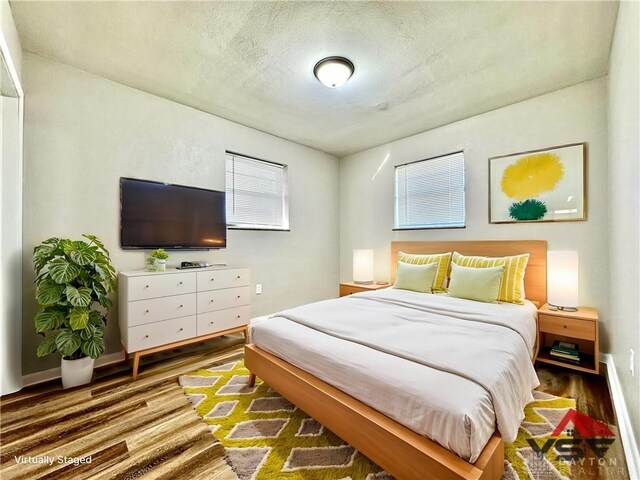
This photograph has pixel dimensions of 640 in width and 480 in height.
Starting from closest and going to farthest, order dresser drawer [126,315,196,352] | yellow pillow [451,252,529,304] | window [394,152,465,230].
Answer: dresser drawer [126,315,196,352], yellow pillow [451,252,529,304], window [394,152,465,230]

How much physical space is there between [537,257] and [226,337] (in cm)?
354

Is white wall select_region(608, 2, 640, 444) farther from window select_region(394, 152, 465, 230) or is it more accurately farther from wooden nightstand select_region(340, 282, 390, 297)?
wooden nightstand select_region(340, 282, 390, 297)

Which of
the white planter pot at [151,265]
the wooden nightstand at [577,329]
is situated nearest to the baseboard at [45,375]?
the white planter pot at [151,265]

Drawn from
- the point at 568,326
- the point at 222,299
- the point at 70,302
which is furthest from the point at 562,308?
the point at 70,302

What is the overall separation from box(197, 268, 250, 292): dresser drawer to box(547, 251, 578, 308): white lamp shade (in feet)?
9.90

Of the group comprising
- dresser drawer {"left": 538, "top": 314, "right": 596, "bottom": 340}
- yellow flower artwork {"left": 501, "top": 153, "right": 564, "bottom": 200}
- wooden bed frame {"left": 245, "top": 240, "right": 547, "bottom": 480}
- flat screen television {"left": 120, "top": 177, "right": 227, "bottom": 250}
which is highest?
yellow flower artwork {"left": 501, "top": 153, "right": 564, "bottom": 200}

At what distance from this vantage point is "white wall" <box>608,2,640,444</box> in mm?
1377

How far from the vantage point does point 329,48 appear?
2.13m

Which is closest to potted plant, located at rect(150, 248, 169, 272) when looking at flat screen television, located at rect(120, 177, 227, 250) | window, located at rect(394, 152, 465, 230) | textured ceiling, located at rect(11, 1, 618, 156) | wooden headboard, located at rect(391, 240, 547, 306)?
flat screen television, located at rect(120, 177, 227, 250)

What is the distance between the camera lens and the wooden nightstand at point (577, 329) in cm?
224

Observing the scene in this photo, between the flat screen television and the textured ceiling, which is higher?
the textured ceiling

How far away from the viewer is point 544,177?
9.24ft

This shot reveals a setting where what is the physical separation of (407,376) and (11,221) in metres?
2.86

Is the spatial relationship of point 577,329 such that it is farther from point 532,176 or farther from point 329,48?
point 329,48
